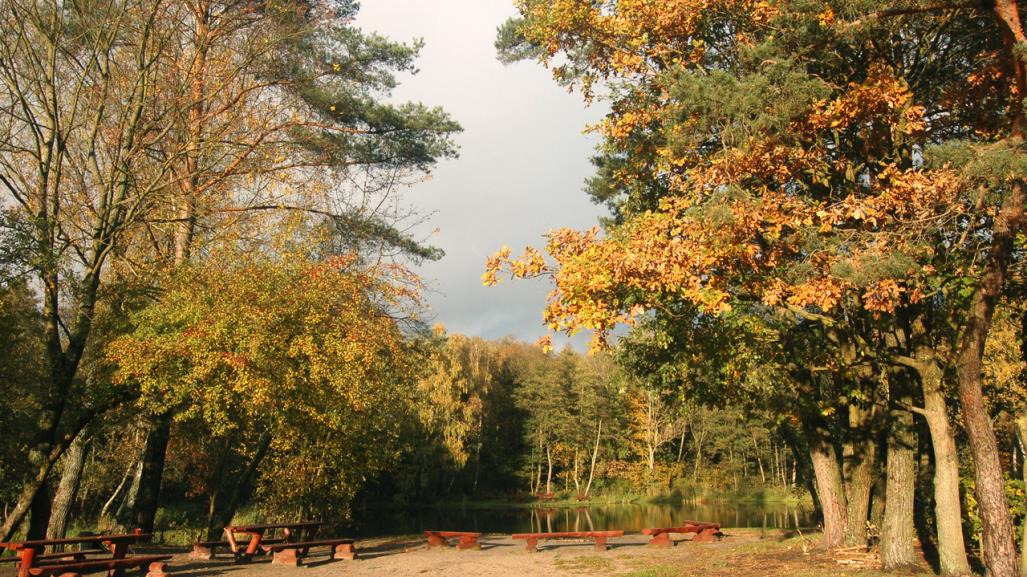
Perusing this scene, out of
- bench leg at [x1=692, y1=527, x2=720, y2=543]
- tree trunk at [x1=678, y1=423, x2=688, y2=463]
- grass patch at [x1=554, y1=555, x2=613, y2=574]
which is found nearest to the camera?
grass patch at [x1=554, y1=555, x2=613, y2=574]

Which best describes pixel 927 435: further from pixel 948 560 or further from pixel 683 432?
pixel 683 432

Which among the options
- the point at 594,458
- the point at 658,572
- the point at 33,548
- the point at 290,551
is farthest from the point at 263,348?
the point at 594,458

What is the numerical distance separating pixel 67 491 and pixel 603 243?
1294cm

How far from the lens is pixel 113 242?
497 inches

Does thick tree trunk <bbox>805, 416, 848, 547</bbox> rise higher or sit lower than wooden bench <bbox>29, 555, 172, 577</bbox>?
higher

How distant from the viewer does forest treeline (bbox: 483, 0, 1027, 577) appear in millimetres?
7742

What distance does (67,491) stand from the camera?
1473 cm

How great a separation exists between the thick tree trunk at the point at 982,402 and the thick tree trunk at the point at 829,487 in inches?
166

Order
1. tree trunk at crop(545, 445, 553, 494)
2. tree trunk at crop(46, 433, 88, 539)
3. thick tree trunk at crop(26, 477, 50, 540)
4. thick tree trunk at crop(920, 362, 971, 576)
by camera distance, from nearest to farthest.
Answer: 1. thick tree trunk at crop(920, 362, 971, 576)
2. thick tree trunk at crop(26, 477, 50, 540)
3. tree trunk at crop(46, 433, 88, 539)
4. tree trunk at crop(545, 445, 553, 494)

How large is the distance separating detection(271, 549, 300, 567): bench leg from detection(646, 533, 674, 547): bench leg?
7.11m

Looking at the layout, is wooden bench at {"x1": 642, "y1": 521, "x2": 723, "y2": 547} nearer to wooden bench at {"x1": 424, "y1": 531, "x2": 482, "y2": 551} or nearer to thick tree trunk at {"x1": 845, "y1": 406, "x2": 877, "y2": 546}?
wooden bench at {"x1": 424, "y1": 531, "x2": 482, "y2": 551}

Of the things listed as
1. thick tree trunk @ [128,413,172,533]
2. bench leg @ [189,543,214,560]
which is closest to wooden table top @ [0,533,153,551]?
bench leg @ [189,543,214,560]

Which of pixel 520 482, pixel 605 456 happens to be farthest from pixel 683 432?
pixel 520 482

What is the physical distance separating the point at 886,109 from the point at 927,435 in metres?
6.45
